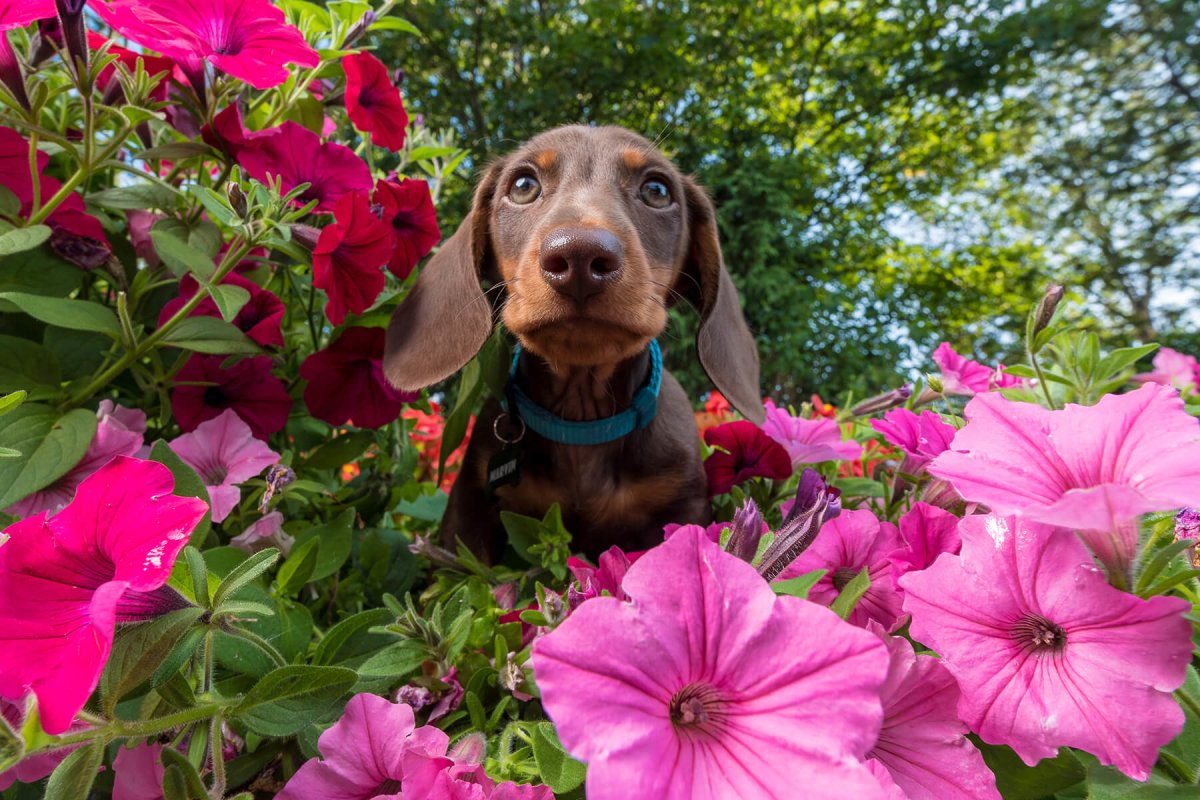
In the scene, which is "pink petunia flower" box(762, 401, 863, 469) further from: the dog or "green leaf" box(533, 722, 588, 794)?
"green leaf" box(533, 722, 588, 794)

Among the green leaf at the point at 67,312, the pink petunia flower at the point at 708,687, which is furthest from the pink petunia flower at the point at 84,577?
the green leaf at the point at 67,312

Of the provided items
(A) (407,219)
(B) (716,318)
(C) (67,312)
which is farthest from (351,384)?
(B) (716,318)

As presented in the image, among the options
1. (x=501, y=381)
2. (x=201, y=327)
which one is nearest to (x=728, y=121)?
(x=501, y=381)

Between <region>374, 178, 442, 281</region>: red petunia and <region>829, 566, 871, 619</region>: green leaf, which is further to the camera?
<region>374, 178, 442, 281</region>: red petunia

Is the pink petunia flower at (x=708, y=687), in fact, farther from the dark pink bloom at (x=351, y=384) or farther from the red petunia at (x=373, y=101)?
the red petunia at (x=373, y=101)

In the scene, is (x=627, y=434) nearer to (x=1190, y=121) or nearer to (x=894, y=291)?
(x=894, y=291)

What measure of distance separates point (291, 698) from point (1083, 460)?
0.66 metres

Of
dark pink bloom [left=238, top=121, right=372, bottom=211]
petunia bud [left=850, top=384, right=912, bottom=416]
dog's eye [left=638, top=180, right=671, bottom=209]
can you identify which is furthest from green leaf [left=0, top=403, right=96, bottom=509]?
petunia bud [left=850, top=384, right=912, bottom=416]

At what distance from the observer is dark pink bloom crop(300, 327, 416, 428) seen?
43.5 inches

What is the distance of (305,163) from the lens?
3.52ft

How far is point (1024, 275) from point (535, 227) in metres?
9.85

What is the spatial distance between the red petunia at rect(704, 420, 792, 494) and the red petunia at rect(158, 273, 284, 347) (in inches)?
29.4

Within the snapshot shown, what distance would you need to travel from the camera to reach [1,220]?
35.3 inches

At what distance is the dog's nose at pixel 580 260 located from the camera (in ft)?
3.51
